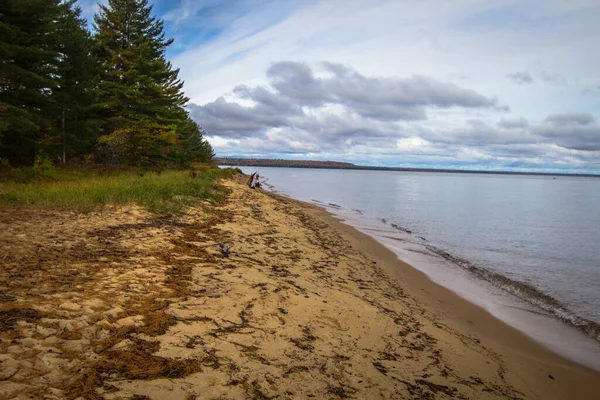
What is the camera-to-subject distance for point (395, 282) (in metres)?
8.22

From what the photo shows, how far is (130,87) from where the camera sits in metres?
23.9

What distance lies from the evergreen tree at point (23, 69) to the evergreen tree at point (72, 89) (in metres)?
1.22

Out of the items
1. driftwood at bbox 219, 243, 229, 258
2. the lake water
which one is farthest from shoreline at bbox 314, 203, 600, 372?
driftwood at bbox 219, 243, 229, 258

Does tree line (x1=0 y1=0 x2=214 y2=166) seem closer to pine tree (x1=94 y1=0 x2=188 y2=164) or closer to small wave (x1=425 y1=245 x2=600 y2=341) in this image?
pine tree (x1=94 y1=0 x2=188 y2=164)

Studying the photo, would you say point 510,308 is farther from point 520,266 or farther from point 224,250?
point 224,250

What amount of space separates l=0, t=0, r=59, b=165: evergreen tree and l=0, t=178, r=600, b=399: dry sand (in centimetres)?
1366

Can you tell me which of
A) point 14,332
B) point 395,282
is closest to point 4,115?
point 14,332

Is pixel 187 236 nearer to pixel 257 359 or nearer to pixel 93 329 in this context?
pixel 93 329

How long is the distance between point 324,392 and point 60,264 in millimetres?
4306

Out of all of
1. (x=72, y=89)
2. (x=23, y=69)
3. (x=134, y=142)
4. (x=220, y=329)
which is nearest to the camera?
(x=220, y=329)

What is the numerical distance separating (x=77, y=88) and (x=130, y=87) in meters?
3.28

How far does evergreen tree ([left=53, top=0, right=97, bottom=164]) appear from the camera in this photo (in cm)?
2200

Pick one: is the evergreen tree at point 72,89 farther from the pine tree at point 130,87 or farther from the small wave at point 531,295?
the small wave at point 531,295

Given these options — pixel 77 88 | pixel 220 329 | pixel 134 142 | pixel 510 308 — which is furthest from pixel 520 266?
pixel 77 88
